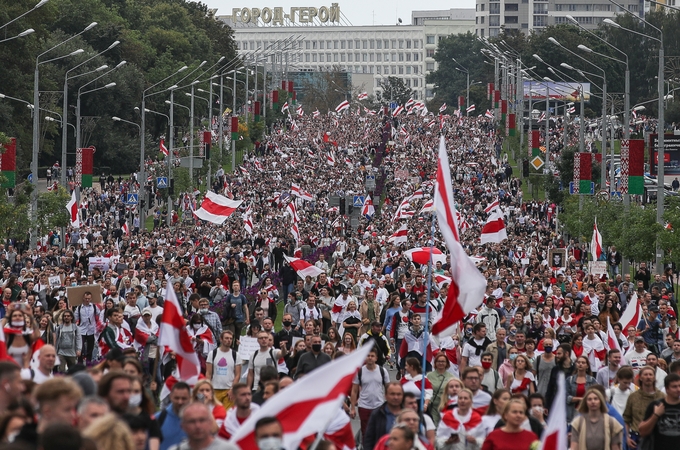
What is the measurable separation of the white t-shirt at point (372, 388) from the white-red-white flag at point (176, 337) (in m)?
2.38

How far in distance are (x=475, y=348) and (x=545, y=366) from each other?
147cm

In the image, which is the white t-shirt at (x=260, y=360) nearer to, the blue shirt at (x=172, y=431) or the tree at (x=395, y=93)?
the blue shirt at (x=172, y=431)

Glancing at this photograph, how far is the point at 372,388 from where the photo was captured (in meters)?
13.6

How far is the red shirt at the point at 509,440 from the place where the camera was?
975 centimetres

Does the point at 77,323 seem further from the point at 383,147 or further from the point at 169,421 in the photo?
the point at 383,147

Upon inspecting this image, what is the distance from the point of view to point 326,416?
8000mm

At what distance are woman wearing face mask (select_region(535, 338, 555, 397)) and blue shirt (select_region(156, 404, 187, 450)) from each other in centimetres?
522

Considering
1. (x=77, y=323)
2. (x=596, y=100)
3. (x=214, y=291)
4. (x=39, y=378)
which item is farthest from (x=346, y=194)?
(x=596, y=100)

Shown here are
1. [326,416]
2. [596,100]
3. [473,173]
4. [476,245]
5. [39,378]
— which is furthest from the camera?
[596,100]

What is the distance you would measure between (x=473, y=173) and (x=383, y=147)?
22933mm

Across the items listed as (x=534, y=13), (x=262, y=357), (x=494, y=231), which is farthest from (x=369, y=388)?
(x=534, y=13)

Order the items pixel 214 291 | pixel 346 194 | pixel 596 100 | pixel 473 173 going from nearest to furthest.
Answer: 1. pixel 214 291
2. pixel 346 194
3. pixel 473 173
4. pixel 596 100

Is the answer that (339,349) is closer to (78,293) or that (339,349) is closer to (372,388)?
(372,388)

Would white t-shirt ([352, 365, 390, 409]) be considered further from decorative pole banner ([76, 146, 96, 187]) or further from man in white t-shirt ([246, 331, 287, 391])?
decorative pole banner ([76, 146, 96, 187])
